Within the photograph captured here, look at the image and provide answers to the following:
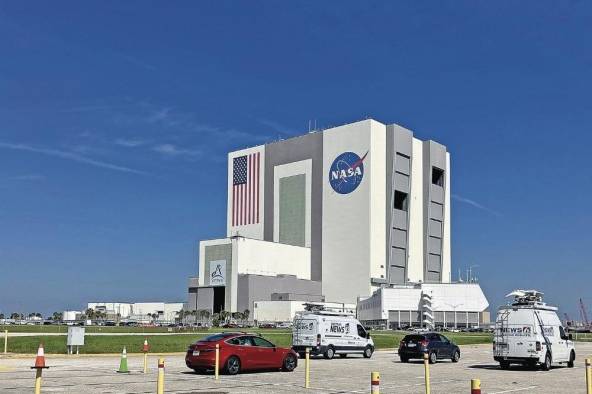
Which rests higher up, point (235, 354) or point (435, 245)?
point (435, 245)

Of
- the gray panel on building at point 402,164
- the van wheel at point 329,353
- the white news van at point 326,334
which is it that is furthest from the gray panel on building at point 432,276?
the van wheel at point 329,353

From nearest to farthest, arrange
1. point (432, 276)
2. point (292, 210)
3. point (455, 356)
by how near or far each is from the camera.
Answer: point (455, 356), point (432, 276), point (292, 210)

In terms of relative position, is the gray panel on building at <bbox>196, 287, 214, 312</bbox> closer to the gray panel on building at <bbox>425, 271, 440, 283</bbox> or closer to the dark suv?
the gray panel on building at <bbox>425, 271, 440, 283</bbox>

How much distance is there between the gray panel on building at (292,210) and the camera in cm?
15062

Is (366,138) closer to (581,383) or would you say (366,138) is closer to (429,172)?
(429,172)

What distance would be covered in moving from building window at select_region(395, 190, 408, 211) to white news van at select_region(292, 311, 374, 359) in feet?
342

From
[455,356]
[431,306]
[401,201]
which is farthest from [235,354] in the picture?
[401,201]

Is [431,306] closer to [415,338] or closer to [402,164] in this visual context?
[402,164]

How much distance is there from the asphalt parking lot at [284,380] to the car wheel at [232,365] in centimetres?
36

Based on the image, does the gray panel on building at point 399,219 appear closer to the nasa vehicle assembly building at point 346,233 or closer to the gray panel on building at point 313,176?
the nasa vehicle assembly building at point 346,233

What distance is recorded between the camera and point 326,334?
38.9 m

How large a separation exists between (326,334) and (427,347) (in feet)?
18.8

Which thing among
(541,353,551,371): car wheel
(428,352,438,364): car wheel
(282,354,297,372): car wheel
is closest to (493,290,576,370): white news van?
(541,353,551,371): car wheel

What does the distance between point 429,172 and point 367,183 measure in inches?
753
